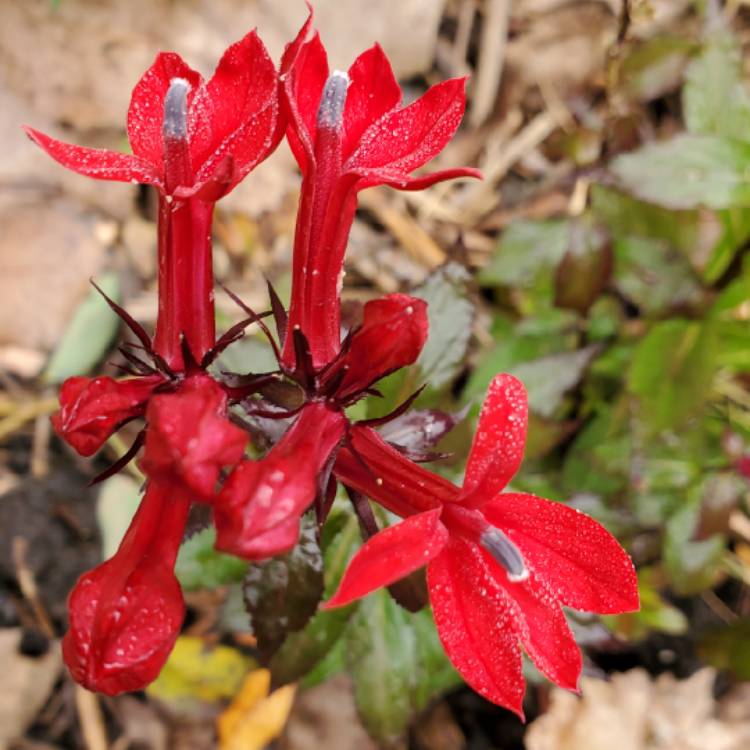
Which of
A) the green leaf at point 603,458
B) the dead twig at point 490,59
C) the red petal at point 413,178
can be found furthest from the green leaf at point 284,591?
the dead twig at point 490,59

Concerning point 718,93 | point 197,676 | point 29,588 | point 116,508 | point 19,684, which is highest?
point 718,93

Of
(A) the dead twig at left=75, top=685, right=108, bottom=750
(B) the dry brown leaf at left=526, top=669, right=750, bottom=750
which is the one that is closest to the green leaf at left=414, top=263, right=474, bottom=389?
(B) the dry brown leaf at left=526, top=669, right=750, bottom=750

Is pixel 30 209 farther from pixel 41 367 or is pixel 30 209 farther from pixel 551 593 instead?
pixel 551 593

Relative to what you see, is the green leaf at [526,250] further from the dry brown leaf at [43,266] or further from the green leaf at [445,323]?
the dry brown leaf at [43,266]

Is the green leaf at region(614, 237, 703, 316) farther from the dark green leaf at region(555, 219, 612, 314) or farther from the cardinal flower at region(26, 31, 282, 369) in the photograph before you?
the cardinal flower at region(26, 31, 282, 369)

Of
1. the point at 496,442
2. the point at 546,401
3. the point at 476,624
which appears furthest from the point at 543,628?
the point at 546,401

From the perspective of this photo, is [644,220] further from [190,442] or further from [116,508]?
[190,442]
